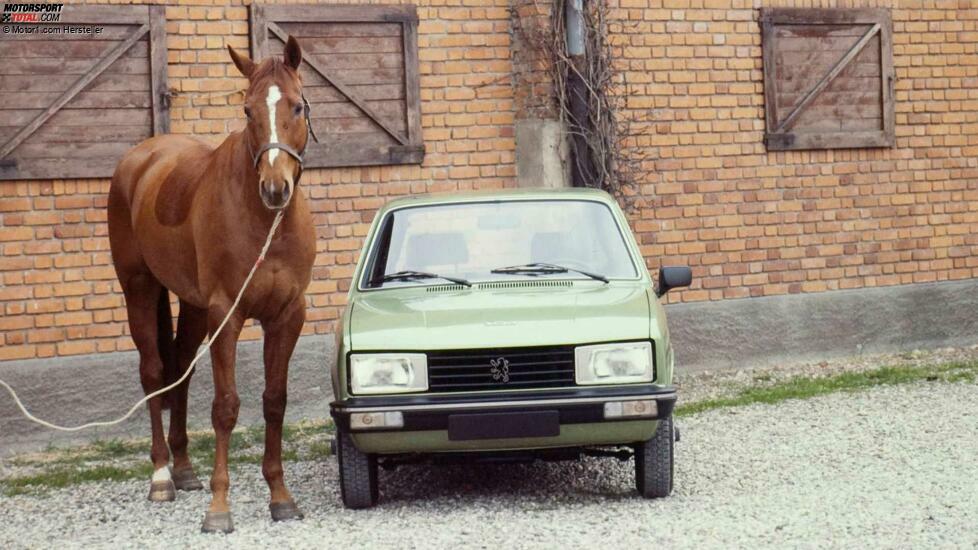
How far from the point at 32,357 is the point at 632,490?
4879 millimetres

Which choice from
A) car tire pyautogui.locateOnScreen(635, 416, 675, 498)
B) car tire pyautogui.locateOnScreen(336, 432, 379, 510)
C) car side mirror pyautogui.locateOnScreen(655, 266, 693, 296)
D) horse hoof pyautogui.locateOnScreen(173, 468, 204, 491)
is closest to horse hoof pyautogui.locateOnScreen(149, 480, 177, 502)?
horse hoof pyautogui.locateOnScreen(173, 468, 204, 491)

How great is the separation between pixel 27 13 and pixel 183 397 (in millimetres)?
3373

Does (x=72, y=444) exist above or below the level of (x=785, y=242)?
below

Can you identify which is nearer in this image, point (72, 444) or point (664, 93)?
point (72, 444)

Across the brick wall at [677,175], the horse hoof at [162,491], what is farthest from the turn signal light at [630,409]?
the brick wall at [677,175]

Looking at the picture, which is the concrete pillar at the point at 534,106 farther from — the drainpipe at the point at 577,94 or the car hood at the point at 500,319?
the car hood at the point at 500,319

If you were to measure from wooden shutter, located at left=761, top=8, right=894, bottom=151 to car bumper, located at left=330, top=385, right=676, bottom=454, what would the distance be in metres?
6.61

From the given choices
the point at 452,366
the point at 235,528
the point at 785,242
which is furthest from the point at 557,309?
the point at 785,242

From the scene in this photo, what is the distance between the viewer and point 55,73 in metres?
10.8

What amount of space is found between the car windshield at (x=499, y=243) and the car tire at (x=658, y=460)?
105 cm

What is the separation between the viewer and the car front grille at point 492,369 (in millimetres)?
7168

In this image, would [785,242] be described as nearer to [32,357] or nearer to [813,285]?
[813,285]

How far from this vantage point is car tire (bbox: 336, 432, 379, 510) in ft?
24.4

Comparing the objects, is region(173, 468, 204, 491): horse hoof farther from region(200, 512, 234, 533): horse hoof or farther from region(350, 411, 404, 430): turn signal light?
region(350, 411, 404, 430): turn signal light
